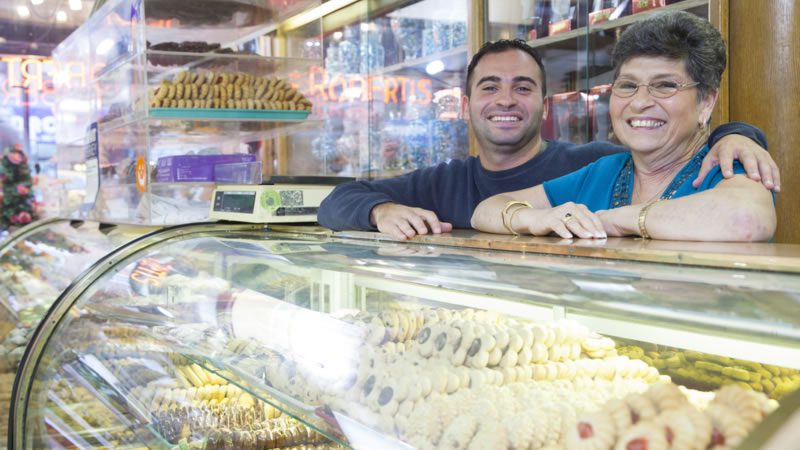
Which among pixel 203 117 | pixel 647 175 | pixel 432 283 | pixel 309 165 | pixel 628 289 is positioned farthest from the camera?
pixel 309 165

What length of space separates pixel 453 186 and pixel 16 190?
4516mm

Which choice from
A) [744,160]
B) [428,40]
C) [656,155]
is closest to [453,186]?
[656,155]

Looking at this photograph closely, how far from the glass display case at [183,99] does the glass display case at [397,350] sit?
2.17 feet

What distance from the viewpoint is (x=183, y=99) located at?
288cm

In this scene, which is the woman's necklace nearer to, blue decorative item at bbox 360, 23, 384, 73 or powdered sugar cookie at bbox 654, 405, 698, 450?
powdered sugar cookie at bbox 654, 405, 698, 450

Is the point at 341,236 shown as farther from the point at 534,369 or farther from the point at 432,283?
the point at 534,369

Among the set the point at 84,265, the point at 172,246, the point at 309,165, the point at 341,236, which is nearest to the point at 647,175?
the point at 341,236

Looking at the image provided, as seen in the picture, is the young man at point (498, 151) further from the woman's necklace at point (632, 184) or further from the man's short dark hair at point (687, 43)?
the man's short dark hair at point (687, 43)

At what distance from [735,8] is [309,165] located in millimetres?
3078

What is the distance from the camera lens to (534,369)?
1.11m

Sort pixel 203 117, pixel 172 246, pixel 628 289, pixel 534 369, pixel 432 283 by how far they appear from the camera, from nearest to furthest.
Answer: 1. pixel 628 289
2. pixel 534 369
3. pixel 432 283
4. pixel 172 246
5. pixel 203 117

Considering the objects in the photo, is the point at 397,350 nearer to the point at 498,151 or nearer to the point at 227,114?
the point at 498,151

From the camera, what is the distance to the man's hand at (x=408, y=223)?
1747mm

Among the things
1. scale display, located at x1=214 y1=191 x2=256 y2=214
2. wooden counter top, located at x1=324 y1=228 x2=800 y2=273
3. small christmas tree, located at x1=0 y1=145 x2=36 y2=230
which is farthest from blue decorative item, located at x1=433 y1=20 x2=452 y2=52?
small christmas tree, located at x1=0 y1=145 x2=36 y2=230
